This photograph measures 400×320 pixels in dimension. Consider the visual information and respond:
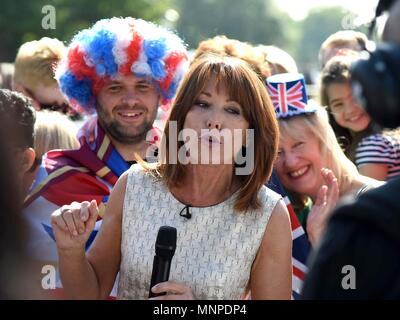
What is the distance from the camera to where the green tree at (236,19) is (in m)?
94.9

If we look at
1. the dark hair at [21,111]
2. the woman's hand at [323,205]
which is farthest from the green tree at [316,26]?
the dark hair at [21,111]

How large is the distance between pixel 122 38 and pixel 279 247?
1804 mm

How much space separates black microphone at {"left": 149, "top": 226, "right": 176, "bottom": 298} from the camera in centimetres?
258

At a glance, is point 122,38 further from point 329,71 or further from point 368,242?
point 368,242

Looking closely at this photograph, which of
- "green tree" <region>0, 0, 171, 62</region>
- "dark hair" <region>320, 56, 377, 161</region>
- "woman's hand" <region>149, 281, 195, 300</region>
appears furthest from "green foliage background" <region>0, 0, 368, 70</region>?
"woman's hand" <region>149, 281, 195, 300</region>

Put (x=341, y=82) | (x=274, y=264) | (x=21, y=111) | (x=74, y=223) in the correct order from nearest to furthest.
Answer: (x=74, y=223), (x=274, y=264), (x=21, y=111), (x=341, y=82)

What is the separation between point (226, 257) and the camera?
3002mm

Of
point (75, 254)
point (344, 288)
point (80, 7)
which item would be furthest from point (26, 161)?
point (80, 7)

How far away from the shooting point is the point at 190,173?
3.21 metres

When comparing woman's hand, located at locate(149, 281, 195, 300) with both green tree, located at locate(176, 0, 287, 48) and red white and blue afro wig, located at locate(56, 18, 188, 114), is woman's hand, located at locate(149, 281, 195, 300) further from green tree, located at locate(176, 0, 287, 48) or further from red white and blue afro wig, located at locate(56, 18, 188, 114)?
green tree, located at locate(176, 0, 287, 48)

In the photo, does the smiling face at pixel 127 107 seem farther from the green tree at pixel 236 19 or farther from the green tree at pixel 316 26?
the green tree at pixel 316 26

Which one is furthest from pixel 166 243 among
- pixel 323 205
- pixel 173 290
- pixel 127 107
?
pixel 127 107

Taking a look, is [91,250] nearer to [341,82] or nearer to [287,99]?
[287,99]

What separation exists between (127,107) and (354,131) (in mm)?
1591
